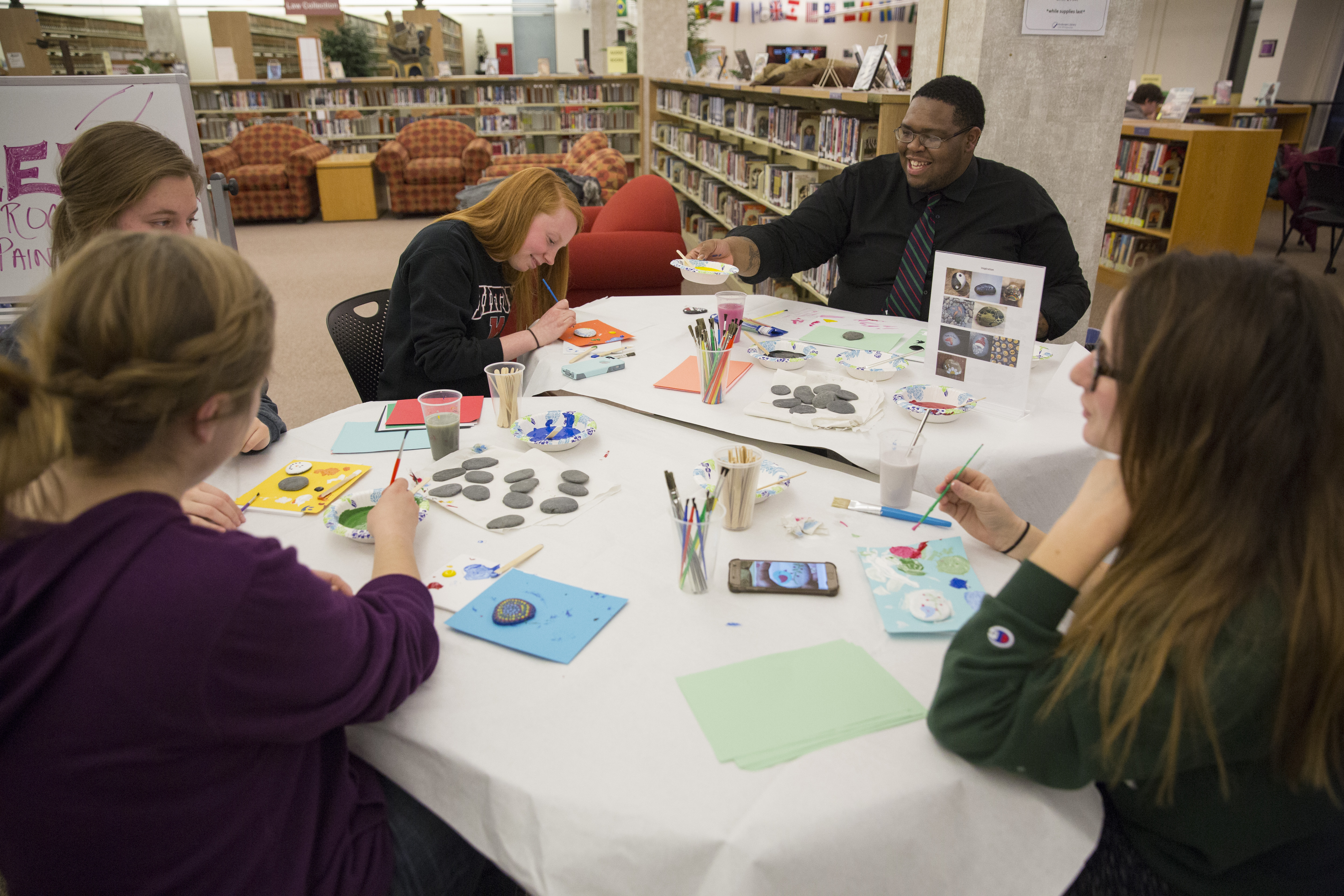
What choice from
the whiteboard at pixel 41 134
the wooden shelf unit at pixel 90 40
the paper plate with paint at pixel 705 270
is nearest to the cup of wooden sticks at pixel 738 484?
the paper plate with paint at pixel 705 270

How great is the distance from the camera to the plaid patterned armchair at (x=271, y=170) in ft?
26.7

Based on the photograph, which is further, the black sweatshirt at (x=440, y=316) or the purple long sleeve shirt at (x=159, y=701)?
the black sweatshirt at (x=440, y=316)

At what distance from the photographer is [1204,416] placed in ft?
2.44

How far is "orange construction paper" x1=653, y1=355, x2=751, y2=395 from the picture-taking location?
74.5 inches

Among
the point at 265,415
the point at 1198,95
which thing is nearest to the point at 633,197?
the point at 265,415

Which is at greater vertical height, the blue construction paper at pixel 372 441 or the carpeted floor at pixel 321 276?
the blue construction paper at pixel 372 441

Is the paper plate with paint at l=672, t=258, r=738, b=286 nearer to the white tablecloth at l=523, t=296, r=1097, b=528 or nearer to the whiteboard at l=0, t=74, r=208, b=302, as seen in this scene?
the white tablecloth at l=523, t=296, r=1097, b=528

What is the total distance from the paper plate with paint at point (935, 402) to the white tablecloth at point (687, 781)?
1.86 feet

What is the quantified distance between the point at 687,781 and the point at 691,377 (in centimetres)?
124

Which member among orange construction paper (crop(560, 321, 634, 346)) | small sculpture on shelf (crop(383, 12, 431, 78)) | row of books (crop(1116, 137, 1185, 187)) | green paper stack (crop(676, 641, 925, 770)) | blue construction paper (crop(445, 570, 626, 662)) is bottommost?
green paper stack (crop(676, 641, 925, 770))

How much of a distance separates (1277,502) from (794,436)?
0.94 metres

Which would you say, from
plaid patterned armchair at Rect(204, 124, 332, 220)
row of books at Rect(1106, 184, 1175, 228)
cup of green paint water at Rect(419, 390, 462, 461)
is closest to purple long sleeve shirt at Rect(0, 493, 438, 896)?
cup of green paint water at Rect(419, 390, 462, 461)

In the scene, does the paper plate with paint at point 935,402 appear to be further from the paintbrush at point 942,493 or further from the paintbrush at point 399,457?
the paintbrush at point 399,457

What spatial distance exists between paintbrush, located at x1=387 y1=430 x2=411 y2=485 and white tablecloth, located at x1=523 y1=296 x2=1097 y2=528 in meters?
0.43
